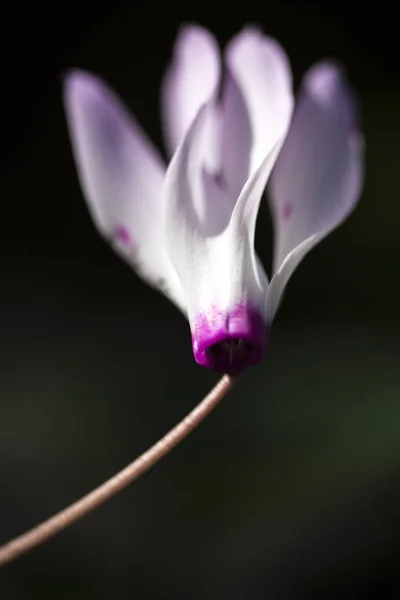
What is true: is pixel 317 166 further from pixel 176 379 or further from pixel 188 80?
pixel 176 379

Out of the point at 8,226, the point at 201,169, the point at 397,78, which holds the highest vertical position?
the point at 201,169

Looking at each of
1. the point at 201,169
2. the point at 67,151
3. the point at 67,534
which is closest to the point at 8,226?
the point at 67,151

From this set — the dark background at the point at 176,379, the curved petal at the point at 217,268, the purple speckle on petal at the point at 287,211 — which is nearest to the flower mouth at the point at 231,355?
the curved petal at the point at 217,268

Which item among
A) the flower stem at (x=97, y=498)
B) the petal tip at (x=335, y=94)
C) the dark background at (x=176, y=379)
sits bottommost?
the dark background at (x=176, y=379)

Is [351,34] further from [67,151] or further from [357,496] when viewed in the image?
[357,496]

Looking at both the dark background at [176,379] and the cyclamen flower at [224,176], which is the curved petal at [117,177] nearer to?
the cyclamen flower at [224,176]

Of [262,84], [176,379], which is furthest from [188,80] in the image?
[176,379]
